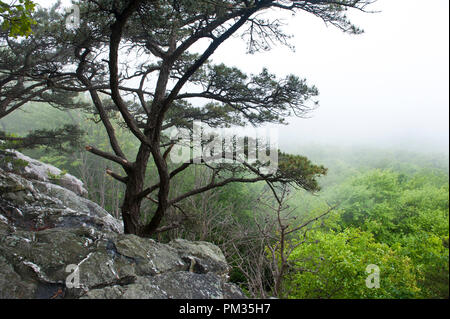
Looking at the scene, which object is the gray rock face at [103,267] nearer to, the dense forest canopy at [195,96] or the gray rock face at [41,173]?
the dense forest canopy at [195,96]

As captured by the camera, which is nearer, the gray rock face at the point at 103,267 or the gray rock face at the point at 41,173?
the gray rock face at the point at 103,267

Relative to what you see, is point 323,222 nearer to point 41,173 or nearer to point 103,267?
point 103,267

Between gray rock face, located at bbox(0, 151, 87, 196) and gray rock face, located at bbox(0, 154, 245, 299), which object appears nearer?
gray rock face, located at bbox(0, 154, 245, 299)

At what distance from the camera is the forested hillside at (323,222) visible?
4.19 meters

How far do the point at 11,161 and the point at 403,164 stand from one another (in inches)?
924

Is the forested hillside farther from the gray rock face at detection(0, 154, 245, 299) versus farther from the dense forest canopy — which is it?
the gray rock face at detection(0, 154, 245, 299)

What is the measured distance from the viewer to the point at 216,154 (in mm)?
5613

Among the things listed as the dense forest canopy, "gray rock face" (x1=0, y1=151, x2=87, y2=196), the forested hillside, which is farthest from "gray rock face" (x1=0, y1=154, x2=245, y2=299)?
"gray rock face" (x1=0, y1=151, x2=87, y2=196)

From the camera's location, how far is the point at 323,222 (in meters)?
10.0

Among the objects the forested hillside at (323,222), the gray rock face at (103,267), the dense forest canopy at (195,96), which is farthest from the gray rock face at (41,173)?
the gray rock face at (103,267)

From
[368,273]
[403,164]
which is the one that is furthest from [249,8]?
[403,164]

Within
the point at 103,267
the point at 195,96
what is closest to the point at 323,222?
the point at 195,96

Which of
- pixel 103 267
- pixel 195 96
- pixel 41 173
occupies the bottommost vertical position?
pixel 103 267

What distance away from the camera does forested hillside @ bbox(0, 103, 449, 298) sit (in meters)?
4.19
